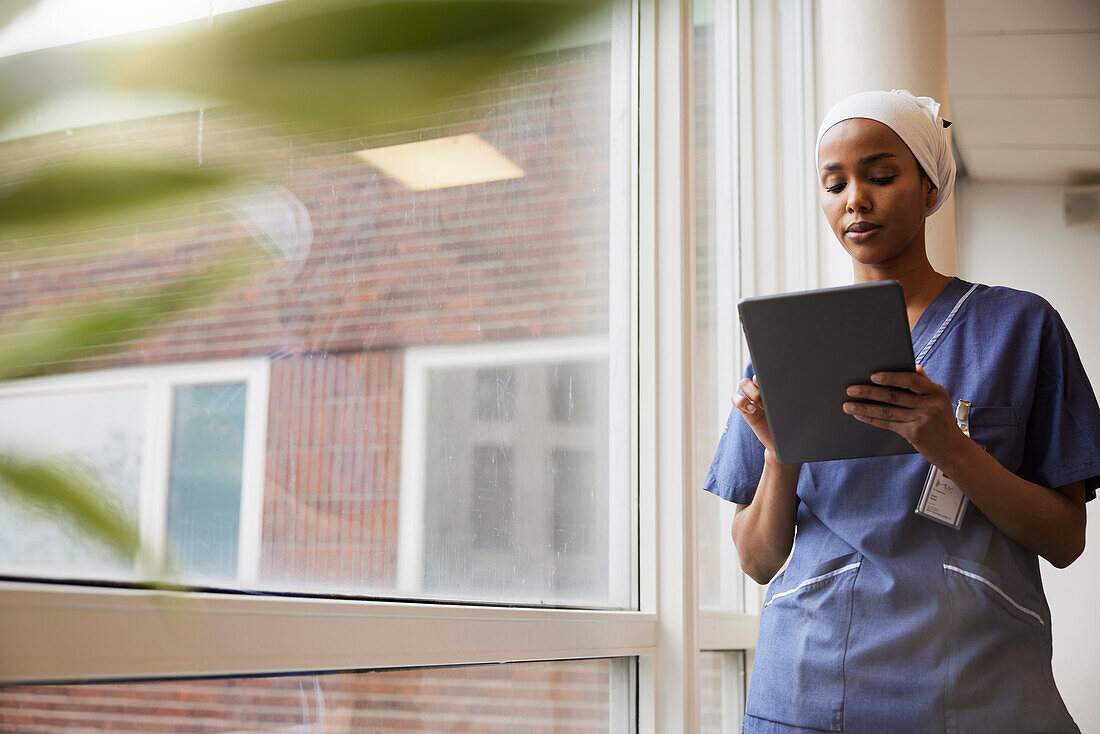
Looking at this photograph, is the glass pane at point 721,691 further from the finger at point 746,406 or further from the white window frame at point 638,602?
the finger at point 746,406

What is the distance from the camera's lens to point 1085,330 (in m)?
4.14

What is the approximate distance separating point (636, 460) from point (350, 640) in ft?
3.13

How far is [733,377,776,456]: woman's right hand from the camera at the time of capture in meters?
1.17

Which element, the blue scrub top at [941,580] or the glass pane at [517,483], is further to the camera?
the glass pane at [517,483]

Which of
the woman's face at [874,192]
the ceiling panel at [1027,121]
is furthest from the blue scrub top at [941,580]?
the ceiling panel at [1027,121]

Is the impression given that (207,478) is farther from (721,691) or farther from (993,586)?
(721,691)

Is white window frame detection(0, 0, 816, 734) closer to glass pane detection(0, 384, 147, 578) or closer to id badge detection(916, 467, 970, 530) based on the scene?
glass pane detection(0, 384, 147, 578)

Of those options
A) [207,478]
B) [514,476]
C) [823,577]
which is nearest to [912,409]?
[823,577]

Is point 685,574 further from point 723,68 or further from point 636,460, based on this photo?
point 723,68

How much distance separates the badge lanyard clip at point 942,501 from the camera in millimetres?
1123

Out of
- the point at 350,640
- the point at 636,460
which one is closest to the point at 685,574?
the point at 636,460

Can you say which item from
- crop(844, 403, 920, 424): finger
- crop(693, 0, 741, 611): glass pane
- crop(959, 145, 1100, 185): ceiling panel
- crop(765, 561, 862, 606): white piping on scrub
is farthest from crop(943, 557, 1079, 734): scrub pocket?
crop(959, 145, 1100, 185): ceiling panel

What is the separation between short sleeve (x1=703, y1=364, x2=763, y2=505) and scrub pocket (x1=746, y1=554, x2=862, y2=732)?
0.14 m

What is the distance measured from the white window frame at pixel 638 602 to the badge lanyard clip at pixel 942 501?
1.73ft
